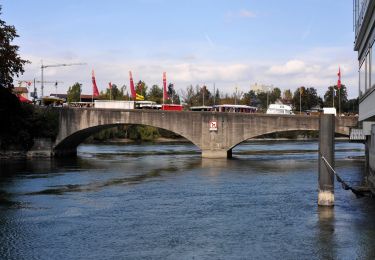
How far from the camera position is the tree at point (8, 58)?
52.8 m

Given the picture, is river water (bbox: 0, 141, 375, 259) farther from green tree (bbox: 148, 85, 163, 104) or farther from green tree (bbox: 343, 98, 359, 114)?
green tree (bbox: 148, 85, 163, 104)

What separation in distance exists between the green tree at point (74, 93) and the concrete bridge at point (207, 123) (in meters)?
88.3

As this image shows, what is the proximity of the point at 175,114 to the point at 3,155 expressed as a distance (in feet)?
75.1

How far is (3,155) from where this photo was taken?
A: 76.1 m

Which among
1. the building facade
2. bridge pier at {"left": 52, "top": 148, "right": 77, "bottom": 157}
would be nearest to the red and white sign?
bridge pier at {"left": 52, "top": 148, "right": 77, "bottom": 157}

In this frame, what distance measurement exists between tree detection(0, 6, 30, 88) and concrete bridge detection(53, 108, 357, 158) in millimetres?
24137

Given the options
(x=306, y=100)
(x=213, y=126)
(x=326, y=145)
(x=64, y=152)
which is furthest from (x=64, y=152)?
(x=306, y=100)

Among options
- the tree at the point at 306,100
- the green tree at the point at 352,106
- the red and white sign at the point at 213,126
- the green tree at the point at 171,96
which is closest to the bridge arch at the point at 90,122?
the red and white sign at the point at 213,126

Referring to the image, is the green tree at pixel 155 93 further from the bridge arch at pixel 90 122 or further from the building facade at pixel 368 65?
the building facade at pixel 368 65

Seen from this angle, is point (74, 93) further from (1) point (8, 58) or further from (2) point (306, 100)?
(1) point (8, 58)

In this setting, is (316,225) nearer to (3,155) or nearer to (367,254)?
(367,254)

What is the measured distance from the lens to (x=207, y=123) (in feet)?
243

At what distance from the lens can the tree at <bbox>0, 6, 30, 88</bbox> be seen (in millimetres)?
52812

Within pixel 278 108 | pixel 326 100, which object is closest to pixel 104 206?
pixel 278 108
